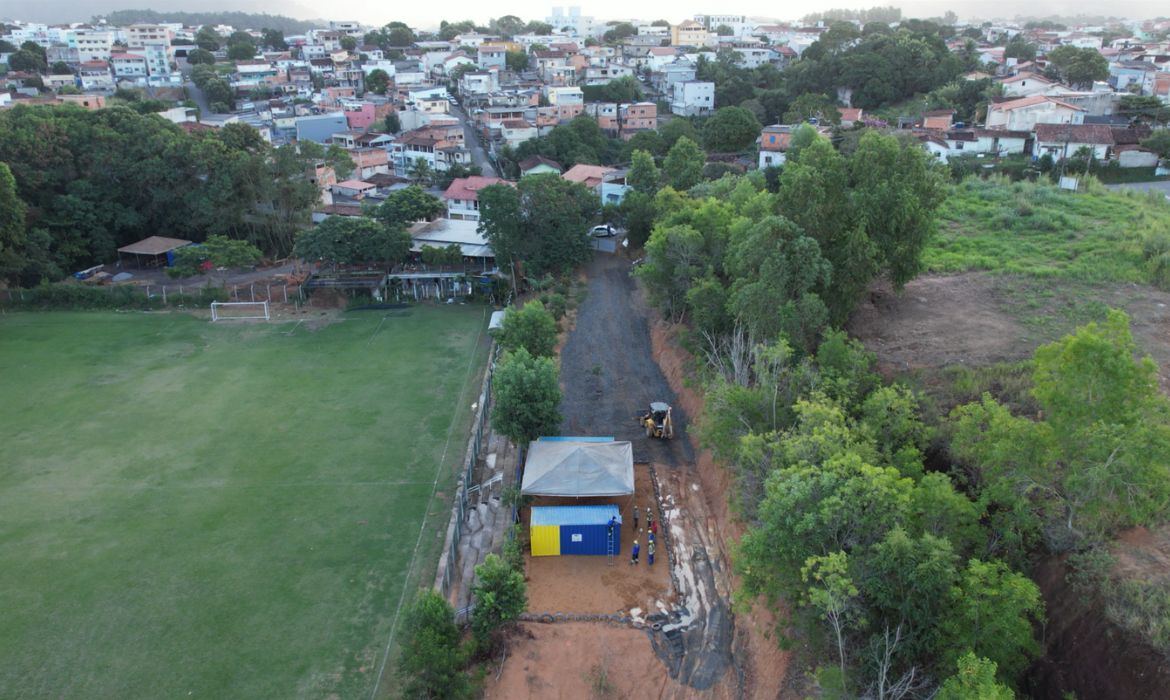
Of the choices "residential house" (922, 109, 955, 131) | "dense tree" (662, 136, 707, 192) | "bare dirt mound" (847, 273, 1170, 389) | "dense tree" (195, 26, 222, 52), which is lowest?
"bare dirt mound" (847, 273, 1170, 389)

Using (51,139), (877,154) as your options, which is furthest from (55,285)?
(877,154)

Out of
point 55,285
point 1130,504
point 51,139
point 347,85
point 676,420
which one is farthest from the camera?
point 347,85

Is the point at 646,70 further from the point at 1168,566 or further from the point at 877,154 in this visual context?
the point at 1168,566

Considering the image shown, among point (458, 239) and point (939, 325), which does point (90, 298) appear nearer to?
point (458, 239)

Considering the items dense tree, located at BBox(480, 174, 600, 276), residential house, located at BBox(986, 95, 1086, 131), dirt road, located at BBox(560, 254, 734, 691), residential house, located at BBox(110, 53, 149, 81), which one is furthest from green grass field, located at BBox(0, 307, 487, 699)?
residential house, located at BBox(110, 53, 149, 81)

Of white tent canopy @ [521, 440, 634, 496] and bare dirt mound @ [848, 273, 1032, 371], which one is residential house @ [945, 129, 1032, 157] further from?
white tent canopy @ [521, 440, 634, 496]

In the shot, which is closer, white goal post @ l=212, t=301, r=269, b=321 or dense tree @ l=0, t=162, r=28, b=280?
white goal post @ l=212, t=301, r=269, b=321
